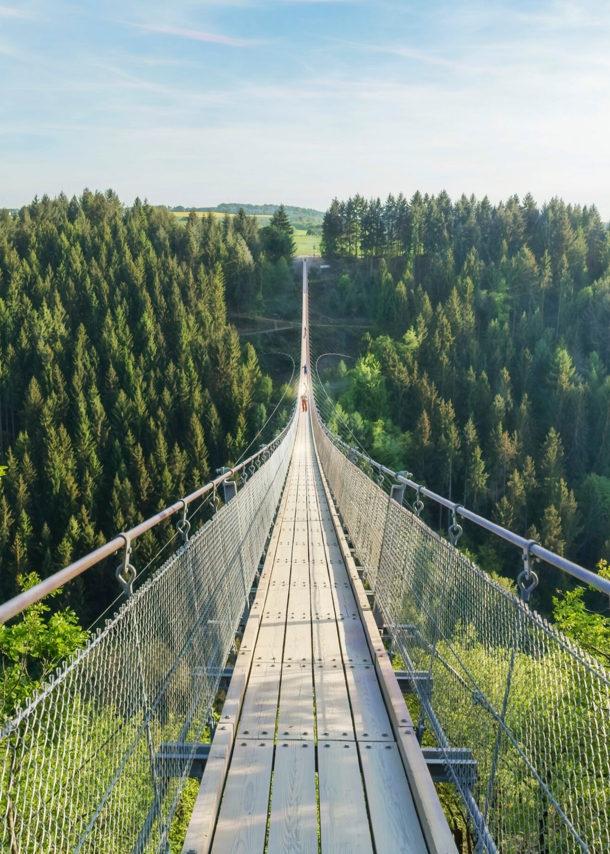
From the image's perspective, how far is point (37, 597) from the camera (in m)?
1.51

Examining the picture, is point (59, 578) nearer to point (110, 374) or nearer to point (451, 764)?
point (451, 764)

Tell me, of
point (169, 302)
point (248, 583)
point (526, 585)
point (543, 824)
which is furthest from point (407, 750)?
point (169, 302)

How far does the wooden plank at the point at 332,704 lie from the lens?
3.32 meters

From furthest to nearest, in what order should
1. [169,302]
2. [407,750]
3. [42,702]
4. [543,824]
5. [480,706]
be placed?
[169,302] → [407,750] → [480,706] → [543,824] → [42,702]

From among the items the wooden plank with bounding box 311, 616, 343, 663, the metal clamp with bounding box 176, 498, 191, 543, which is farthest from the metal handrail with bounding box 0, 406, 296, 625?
the wooden plank with bounding box 311, 616, 343, 663

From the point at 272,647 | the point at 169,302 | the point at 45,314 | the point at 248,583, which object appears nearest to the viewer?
the point at 272,647

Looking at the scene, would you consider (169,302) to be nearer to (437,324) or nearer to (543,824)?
(437,324)

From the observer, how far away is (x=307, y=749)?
3156 millimetres

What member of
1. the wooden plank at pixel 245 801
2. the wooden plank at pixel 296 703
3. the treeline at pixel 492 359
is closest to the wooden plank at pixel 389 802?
the wooden plank at pixel 296 703

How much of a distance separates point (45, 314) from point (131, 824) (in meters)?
65.9

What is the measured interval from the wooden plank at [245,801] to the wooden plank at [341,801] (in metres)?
0.22

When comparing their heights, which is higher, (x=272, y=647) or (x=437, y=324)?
(x=437, y=324)

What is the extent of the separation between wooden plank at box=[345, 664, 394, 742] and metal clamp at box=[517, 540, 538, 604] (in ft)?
4.88

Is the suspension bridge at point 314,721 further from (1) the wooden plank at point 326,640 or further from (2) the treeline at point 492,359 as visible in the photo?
(2) the treeline at point 492,359
